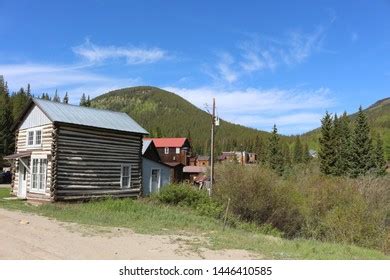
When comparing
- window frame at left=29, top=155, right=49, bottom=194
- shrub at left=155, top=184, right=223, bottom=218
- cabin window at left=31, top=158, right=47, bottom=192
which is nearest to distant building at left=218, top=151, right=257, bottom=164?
shrub at left=155, top=184, right=223, bottom=218

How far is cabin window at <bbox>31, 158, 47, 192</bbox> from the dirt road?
1132 cm

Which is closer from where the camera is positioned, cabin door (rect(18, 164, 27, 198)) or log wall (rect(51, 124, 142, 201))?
log wall (rect(51, 124, 142, 201))

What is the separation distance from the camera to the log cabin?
2705 centimetres

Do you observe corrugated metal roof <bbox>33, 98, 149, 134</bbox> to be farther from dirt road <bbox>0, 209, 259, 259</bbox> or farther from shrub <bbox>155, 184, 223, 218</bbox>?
dirt road <bbox>0, 209, 259, 259</bbox>

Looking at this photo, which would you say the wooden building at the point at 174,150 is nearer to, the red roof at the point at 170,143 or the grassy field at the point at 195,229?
the red roof at the point at 170,143

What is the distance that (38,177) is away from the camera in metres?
28.1

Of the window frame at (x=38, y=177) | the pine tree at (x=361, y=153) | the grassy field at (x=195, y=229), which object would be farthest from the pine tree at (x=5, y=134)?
the pine tree at (x=361, y=153)

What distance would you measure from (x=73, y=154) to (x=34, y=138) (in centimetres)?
328

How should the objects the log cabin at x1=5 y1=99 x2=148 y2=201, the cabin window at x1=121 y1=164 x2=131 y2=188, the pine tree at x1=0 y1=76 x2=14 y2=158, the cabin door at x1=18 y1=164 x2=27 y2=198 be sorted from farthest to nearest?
the pine tree at x1=0 y1=76 x2=14 y2=158 < the cabin window at x1=121 y1=164 x2=131 y2=188 < the cabin door at x1=18 y1=164 x2=27 y2=198 < the log cabin at x1=5 y1=99 x2=148 y2=201

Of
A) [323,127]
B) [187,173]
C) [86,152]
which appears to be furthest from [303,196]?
[187,173]

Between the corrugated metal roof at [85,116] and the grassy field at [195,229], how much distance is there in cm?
567

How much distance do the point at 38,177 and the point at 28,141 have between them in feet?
10.1

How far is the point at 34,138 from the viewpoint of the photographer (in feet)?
95.2
